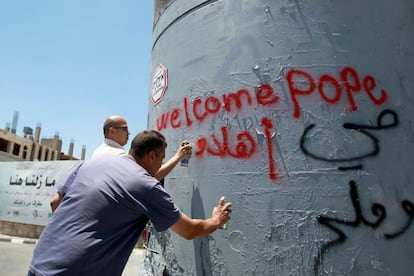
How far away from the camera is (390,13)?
8.06 ft

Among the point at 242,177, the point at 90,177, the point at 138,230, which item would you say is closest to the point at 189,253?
the point at 242,177

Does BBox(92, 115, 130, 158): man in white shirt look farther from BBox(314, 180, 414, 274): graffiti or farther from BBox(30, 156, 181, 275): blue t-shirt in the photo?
BBox(314, 180, 414, 274): graffiti

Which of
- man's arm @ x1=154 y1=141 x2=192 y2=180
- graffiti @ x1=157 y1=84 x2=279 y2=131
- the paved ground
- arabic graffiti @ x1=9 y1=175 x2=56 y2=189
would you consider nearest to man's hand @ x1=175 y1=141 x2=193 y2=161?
man's arm @ x1=154 y1=141 x2=192 y2=180

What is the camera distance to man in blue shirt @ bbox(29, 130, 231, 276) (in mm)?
1439

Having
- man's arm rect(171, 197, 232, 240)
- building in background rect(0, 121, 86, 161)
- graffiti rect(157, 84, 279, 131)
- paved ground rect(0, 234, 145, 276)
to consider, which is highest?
building in background rect(0, 121, 86, 161)

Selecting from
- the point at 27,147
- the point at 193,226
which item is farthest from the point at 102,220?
the point at 27,147

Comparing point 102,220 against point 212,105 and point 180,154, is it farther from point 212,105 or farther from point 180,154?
point 212,105

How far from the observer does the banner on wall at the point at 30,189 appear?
43.8ft

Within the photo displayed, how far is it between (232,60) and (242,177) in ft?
3.09

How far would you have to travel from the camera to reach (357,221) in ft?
7.03

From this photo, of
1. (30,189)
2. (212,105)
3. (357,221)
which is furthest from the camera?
(30,189)

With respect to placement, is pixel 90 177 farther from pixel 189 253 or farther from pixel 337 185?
pixel 337 185

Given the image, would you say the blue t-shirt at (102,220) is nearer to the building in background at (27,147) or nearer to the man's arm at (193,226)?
the man's arm at (193,226)

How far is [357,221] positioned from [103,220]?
1.62 meters
